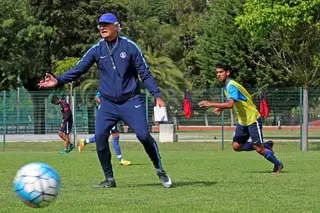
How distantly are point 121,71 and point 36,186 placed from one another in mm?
3597

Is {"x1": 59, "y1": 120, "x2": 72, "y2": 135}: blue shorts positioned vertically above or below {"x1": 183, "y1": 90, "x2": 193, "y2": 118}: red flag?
below

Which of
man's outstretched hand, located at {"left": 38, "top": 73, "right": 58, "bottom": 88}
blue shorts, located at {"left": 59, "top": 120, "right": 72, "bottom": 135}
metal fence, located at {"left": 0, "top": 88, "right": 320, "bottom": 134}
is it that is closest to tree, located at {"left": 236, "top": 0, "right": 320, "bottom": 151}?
metal fence, located at {"left": 0, "top": 88, "right": 320, "bottom": 134}

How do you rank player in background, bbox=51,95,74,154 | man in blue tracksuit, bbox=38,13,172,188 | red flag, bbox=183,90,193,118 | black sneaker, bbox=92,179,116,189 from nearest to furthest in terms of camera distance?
man in blue tracksuit, bbox=38,13,172,188 → black sneaker, bbox=92,179,116,189 → player in background, bbox=51,95,74,154 → red flag, bbox=183,90,193,118

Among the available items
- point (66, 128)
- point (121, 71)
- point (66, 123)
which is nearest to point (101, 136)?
point (121, 71)

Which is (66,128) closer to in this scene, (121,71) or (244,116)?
(244,116)

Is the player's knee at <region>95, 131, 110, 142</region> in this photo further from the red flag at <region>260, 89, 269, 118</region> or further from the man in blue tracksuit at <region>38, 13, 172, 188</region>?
the red flag at <region>260, 89, 269, 118</region>

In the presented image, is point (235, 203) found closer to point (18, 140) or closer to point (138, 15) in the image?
point (18, 140)

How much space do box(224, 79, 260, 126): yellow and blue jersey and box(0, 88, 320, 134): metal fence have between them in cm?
1510

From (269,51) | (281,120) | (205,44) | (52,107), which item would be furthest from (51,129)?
(205,44)

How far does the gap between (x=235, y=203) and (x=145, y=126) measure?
2.26 m

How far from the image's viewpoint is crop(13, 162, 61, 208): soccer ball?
283 inches

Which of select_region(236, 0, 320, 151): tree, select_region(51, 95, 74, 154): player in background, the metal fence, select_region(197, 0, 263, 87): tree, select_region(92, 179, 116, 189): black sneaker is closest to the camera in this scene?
select_region(92, 179, 116, 189): black sneaker

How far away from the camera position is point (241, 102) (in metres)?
13.3

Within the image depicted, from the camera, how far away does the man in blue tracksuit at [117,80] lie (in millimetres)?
10562
